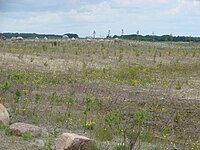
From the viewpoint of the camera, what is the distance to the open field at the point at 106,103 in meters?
6.96

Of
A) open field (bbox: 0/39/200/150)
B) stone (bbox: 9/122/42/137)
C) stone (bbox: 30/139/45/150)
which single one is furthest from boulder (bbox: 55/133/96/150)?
stone (bbox: 9/122/42/137)

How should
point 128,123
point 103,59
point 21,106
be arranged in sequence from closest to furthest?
point 128,123 < point 21,106 < point 103,59

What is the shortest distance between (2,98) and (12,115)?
1538mm

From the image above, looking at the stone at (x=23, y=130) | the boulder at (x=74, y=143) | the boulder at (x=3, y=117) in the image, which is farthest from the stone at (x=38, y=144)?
the boulder at (x=3, y=117)

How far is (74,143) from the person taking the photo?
19.2 feet

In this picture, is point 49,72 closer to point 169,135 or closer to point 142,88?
point 142,88

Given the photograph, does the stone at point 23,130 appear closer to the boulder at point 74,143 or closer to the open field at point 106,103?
the open field at point 106,103

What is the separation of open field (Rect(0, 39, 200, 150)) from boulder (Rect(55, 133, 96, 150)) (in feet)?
0.56

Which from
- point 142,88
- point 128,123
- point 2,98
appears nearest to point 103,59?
point 142,88

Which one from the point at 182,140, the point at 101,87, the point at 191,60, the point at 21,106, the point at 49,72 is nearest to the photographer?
the point at 182,140

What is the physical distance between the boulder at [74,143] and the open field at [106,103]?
17cm

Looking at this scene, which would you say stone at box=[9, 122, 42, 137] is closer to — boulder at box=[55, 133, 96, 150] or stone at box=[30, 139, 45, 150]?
stone at box=[30, 139, 45, 150]

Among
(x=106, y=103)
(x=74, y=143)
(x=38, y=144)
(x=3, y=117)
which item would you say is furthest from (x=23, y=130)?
(x=106, y=103)

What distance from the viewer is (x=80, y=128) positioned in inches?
301
